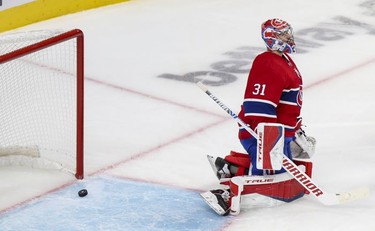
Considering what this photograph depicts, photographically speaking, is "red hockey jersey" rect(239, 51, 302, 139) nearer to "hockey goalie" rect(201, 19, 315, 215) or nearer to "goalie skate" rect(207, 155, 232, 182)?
"hockey goalie" rect(201, 19, 315, 215)

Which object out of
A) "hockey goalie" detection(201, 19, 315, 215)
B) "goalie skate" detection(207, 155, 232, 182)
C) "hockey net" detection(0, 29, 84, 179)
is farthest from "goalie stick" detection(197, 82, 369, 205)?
"hockey net" detection(0, 29, 84, 179)

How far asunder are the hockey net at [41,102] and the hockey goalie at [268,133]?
64cm

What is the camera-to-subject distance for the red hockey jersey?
355cm

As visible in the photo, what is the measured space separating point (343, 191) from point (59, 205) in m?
1.03

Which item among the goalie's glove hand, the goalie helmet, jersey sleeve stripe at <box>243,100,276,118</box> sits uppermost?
the goalie helmet

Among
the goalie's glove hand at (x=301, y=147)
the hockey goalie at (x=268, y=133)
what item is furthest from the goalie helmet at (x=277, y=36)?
the goalie's glove hand at (x=301, y=147)

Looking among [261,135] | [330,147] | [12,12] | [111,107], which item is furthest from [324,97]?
[12,12]

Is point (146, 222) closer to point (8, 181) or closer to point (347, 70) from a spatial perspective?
point (8, 181)

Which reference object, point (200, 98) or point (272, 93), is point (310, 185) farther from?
point (200, 98)

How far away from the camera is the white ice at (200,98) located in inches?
156

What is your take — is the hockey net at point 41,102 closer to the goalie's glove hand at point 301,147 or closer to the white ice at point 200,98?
the white ice at point 200,98

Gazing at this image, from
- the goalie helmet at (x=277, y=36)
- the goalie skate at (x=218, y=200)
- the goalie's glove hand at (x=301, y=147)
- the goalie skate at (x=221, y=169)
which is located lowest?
the goalie skate at (x=218, y=200)

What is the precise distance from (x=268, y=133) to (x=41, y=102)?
1455 millimetres

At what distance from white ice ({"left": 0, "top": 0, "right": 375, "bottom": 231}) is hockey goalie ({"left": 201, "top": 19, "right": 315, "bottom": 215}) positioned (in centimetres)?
7
